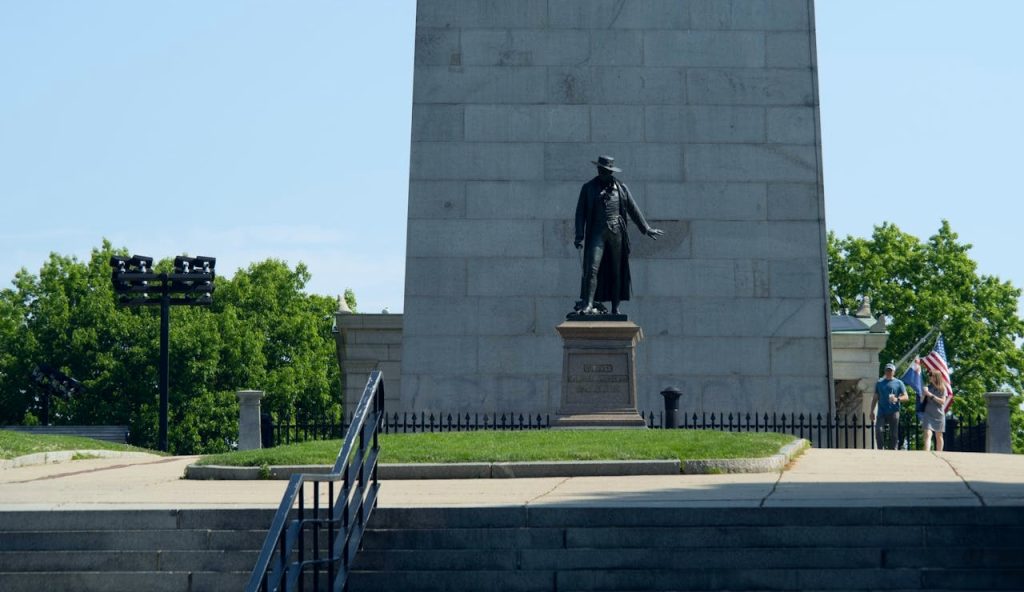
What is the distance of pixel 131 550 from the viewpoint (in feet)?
36.7

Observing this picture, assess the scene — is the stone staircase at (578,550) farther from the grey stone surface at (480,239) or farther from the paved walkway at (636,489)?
the grey stone surface at (480,239)

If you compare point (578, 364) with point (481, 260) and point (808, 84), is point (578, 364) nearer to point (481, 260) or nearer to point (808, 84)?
point (481, 260)

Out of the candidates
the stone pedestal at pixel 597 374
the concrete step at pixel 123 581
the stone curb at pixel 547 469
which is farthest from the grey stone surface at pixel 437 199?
the concrete step at pixel 123 581

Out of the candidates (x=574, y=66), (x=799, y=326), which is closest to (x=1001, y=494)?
(x=799, y=326)

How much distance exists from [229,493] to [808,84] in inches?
629

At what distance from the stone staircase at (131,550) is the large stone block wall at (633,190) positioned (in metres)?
14.4

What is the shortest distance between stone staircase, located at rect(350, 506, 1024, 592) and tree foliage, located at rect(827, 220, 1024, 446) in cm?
4635

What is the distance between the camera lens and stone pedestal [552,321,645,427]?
20859 millimetres

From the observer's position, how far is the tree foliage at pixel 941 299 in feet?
190

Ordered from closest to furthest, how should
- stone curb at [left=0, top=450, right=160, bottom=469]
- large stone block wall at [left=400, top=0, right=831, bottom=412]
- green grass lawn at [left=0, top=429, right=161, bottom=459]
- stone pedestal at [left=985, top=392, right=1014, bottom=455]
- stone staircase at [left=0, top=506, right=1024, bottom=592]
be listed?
stone staircase at [left=0, top=506, right=1024, bottom=592], stone curb at [left=0, top=450, right=160, bottom=469], green grass lawn at [left=0, top=429, right=161, bottom=459], stone pedestal at [left=985, top=392, right=1014, bottom=455], large stone block wall at [left=400, top=0, right=831, bottom=412]

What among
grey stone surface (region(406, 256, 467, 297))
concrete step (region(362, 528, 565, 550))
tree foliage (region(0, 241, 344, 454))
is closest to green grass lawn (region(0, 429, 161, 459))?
grey stone surface (region(406, 256, 467, 297))

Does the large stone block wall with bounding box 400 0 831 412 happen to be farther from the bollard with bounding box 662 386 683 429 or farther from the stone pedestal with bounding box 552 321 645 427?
the stone pedestal with bounding box 552 321 645 427

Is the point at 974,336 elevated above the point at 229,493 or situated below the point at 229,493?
above

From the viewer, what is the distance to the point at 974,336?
57812 millimetres
